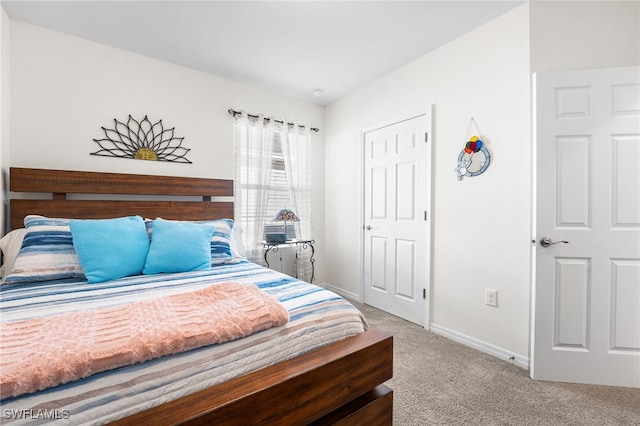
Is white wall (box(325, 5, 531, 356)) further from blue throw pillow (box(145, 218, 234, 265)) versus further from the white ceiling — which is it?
blue throw pillow (box(145, 218, 234, 265))

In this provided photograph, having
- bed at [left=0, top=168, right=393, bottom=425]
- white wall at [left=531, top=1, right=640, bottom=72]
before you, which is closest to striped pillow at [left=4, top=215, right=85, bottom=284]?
bed at [left=0, top=168, right=393, bottom=425]

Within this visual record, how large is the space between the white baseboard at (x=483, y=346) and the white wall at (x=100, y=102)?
259cm

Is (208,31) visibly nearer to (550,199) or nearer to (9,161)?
(9,161)

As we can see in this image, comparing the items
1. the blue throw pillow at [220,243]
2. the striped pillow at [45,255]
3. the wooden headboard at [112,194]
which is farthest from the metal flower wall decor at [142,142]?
the striped pillow at [45,255]

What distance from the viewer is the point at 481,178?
7.50 ft

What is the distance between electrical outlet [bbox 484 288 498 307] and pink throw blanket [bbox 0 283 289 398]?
178cm

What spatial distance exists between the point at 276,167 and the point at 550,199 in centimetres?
260

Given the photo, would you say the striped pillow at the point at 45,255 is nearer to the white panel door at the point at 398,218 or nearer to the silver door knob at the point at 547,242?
the white panel door at the point at 398,218

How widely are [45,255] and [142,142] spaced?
1279 millimetres

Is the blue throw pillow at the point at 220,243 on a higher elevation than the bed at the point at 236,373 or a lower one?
higher

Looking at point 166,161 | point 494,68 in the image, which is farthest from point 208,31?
point 494,68

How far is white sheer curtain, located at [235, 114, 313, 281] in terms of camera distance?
3.23 metres

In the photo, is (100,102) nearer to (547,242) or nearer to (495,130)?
(495,130)

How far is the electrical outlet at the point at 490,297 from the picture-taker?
219 cm
